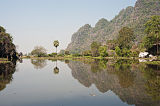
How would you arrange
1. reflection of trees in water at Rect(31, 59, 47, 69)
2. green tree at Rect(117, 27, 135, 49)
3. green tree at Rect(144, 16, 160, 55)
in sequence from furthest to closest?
green tree at Rect(117, 27, 135, 49) → green tree at Rect(144, 16, 160, 55) → reflection of trees in water at Rect(31, 59, 47, 69)

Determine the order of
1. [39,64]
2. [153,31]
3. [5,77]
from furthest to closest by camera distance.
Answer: [153,31] → [39,64] → [5,77]

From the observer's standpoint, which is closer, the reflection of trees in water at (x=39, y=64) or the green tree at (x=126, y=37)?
the reflection of trees in water at (x=39, y=64)

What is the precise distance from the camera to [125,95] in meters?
15.1

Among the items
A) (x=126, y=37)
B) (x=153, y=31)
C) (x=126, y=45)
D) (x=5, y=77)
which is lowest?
(x=5, y=77)

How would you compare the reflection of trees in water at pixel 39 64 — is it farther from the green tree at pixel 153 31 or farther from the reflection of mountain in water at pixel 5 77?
the green tree at pixel 153 31

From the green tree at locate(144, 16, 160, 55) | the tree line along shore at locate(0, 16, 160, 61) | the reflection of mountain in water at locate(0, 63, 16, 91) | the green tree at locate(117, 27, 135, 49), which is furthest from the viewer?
the green tree at locate(117, 27, 135, 49)

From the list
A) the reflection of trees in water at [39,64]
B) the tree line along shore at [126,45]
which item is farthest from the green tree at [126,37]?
the reflection of trees in water at [39,64]

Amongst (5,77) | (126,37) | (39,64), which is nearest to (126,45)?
(126,37)

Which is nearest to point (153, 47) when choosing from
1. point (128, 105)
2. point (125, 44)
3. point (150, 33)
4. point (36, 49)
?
point (150, 33)

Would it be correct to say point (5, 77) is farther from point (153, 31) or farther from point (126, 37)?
point (126, 37)

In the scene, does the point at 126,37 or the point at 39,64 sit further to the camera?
the point at 126,37

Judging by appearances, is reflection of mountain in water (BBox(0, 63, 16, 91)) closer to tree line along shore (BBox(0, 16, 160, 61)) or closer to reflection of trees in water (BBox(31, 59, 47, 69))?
reflection of trees in water (BBox(31, 59, 47, 69))

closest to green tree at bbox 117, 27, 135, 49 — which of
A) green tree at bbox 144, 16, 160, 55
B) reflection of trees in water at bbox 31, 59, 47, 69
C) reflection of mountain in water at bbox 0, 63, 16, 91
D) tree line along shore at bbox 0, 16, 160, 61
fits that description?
tree line along shore at bbox 0, 16, 160, 61

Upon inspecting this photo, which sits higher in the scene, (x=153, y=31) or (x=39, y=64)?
(x=153, y=31)
